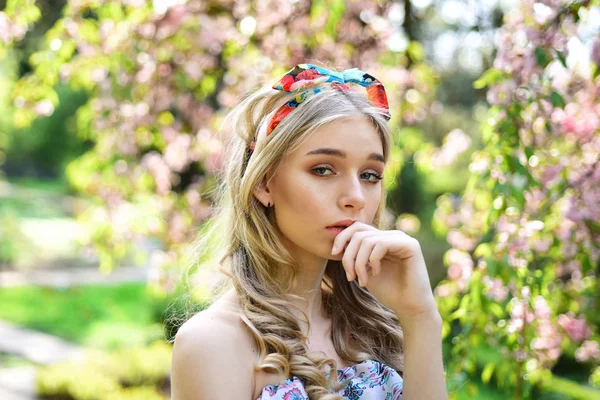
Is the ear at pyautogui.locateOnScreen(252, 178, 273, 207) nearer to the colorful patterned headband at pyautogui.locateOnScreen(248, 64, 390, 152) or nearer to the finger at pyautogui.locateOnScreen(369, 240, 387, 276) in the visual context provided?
the colorful patterned headband at pyautogui.locateOnScreen(248, 64, 390, 152)

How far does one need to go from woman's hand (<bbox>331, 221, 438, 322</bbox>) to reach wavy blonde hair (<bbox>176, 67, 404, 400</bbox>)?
201mm

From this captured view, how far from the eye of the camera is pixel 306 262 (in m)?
1.66

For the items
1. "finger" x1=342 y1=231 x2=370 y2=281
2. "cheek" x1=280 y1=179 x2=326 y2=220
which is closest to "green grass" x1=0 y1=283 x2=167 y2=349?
"cheek" x1=280 y1=179 x2=326 y2=220

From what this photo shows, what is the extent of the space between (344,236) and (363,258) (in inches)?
3.0

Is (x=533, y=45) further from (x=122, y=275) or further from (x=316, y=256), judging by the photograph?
(x=122, y=275)

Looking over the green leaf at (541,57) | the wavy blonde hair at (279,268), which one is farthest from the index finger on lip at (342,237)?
the green leaf at (541,57)

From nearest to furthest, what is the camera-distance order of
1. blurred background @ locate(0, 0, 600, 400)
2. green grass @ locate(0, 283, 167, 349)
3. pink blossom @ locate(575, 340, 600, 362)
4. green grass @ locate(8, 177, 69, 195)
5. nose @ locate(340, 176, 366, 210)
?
nose @ locate(340, 176, 366, 210) < blurred background @ locate(0, 0, 600, 400) < pink blossom @ locate(575, 340, 600, 362) < green grass @ locate(0, 283, 167, 349) < green grass @ locate(8, 177, 69, 195)

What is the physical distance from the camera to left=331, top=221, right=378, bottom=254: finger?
148 cm

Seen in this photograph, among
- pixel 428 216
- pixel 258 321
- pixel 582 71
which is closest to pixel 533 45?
pixel 582 71

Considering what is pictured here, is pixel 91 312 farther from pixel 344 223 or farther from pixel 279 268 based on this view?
pixel 344 223

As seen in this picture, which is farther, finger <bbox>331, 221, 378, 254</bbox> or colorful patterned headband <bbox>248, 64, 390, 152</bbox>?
colorful patterned headband <bbox>248, 64, 390, 152</bbox>

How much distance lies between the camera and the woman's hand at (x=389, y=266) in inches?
56.6

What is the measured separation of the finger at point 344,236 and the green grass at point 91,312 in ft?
26.2

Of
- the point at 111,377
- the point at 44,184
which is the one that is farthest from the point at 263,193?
the point at 44,184
